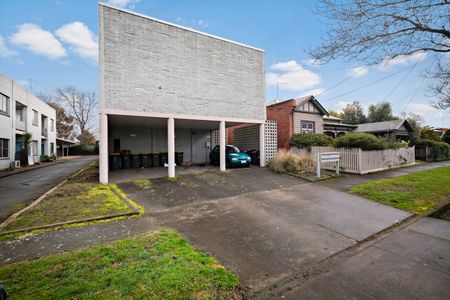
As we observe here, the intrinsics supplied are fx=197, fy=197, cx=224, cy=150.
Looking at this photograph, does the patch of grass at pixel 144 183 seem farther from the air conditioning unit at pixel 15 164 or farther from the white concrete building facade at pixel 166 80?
the air conditioning unit at pixel 15 164

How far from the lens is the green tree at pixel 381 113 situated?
117 ft

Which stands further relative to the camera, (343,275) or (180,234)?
(180,234)

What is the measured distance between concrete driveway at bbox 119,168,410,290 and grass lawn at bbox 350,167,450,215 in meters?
0.64

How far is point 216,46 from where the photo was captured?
11625mm

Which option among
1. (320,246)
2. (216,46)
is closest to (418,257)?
(320,246)

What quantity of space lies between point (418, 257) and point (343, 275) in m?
1.58

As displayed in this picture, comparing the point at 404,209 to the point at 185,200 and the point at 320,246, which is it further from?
the point at 185,200

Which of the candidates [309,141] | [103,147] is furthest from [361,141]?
[103,147]

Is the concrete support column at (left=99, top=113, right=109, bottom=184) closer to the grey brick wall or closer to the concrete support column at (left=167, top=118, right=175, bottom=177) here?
the grey brick wall

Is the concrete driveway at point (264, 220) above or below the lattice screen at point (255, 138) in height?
below

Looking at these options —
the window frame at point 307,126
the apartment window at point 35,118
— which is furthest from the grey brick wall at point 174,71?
the apartment window at point 35,118

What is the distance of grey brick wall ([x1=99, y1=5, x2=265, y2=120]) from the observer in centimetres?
891

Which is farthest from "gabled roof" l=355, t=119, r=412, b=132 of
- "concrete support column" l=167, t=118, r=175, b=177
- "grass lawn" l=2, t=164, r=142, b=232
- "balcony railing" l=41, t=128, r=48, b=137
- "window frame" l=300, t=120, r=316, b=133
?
"balcony railing" l=41, t=128, r=48, b=137

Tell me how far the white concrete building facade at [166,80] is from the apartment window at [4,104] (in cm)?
1030
